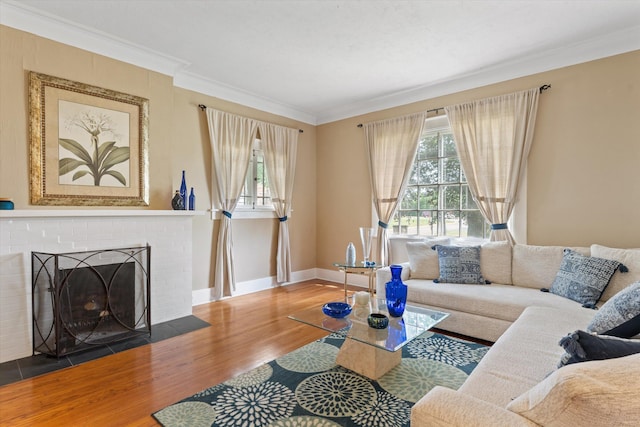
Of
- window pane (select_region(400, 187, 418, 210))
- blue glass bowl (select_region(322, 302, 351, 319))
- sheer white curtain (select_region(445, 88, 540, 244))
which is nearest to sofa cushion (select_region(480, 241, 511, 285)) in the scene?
sheer white curtain (select_region(445, 88, 540, 244))

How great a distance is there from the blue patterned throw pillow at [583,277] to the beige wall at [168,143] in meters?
3.62

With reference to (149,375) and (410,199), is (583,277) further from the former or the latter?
(149,375)

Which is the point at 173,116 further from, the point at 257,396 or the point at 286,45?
the point at 257,396

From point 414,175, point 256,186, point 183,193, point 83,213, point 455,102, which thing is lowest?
point 83,213

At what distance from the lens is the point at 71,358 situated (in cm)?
264

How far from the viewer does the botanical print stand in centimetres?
294

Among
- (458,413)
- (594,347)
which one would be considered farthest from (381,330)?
(594,347)

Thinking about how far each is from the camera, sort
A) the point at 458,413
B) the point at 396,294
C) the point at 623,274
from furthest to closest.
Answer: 1. the point at 623,274
2. the point at 396,294
3. the point at 458,413

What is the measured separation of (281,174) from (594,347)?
437cm

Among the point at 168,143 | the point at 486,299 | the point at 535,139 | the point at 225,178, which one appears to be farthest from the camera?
the point at 225,178

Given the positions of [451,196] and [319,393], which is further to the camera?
[451,196]

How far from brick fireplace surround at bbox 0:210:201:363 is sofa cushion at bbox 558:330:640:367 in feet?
11.3

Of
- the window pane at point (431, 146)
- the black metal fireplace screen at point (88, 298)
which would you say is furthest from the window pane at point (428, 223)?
the black metal fireplace screen at point (88, 298)

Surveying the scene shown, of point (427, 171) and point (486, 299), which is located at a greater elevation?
point (427, 171)
